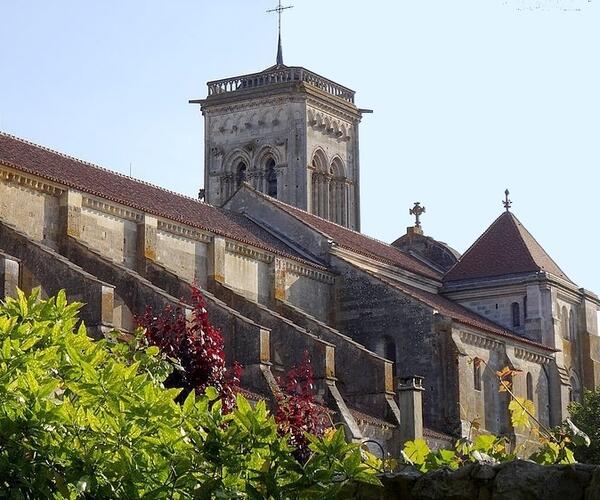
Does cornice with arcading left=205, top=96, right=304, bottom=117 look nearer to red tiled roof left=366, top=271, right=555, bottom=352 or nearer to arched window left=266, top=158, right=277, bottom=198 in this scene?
arched window left=266, top=158, right=277, bottom=198

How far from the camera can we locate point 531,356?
50875mm

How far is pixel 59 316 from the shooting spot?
37.4 feet

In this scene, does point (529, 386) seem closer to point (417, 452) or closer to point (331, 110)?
point (331, 110)

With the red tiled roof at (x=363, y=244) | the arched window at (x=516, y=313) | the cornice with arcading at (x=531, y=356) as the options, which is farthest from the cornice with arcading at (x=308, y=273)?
the arched window at (x=516, y=313)

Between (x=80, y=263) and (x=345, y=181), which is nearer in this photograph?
(x=80, y=263)

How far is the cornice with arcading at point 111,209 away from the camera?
38.5 metres

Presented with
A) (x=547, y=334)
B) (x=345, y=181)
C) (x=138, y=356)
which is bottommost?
(x=138, y=356)

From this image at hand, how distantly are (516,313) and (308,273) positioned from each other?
10.5 metres

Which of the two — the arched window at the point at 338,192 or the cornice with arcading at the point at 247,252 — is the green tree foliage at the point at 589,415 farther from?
the arched window at the point at 338,192

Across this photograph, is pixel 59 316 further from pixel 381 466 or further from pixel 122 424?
pixel 381 466

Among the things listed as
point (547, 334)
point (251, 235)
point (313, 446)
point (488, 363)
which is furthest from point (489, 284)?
point (313, 446)

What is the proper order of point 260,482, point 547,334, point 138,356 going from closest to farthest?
point 260,482 → point 138,356 → point 547,334

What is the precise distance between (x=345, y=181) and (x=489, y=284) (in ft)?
49.0

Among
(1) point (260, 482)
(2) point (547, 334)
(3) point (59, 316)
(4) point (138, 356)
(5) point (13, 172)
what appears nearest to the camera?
(1) point (260, 482)
